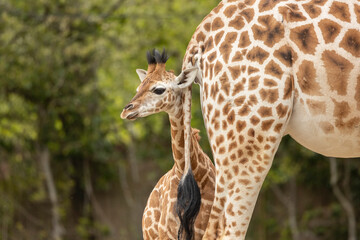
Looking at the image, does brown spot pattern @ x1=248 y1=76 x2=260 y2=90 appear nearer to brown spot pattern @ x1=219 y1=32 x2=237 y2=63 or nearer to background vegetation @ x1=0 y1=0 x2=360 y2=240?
brown spot pattern @ x1=219 y1=32 x2=237 y2=63

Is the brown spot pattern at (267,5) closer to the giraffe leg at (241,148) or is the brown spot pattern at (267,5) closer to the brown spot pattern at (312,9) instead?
the brown spot pattern at (312,9)

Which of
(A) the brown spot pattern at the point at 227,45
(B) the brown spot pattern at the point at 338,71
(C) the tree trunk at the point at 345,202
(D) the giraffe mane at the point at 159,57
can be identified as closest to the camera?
(B) the brown spot pattern at the point at 338,71

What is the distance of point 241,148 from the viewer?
7.59 feet

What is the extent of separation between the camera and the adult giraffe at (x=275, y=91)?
7.41 feet

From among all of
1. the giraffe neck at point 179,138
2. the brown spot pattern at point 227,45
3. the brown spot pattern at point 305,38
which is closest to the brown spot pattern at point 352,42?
the brown spot pattern at point 305,38

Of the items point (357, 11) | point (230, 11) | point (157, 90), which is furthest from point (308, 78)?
point (157, 90)

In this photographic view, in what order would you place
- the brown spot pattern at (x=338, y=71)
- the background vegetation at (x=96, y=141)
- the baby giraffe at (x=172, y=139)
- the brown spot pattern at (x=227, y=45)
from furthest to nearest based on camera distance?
the background vegetation at (x=96, y=141), the baby giraffe at (x=172, y=139), the brown spot pattern at (x=227, y=45), the brown spot pattern at (x=338, y=71)

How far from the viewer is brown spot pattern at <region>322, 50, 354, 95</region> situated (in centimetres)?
225

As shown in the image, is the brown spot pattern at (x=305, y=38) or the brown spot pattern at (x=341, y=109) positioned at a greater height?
the brown spot pattern at (x=305, y=38)

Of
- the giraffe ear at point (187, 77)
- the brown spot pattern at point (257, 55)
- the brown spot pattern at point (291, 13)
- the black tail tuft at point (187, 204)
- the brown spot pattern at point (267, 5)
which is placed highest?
the brown spot pattern at point (267, 5)

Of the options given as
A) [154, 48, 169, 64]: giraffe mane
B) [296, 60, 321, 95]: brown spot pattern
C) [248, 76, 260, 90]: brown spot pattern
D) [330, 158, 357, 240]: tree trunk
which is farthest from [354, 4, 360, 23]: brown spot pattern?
[330, 158, 357, 240]: tree trunk

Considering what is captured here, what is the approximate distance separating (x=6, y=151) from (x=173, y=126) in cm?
588

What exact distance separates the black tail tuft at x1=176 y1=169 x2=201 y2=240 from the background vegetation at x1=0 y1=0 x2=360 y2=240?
15.4 feet

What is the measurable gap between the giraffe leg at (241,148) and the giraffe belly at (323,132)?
6cm
